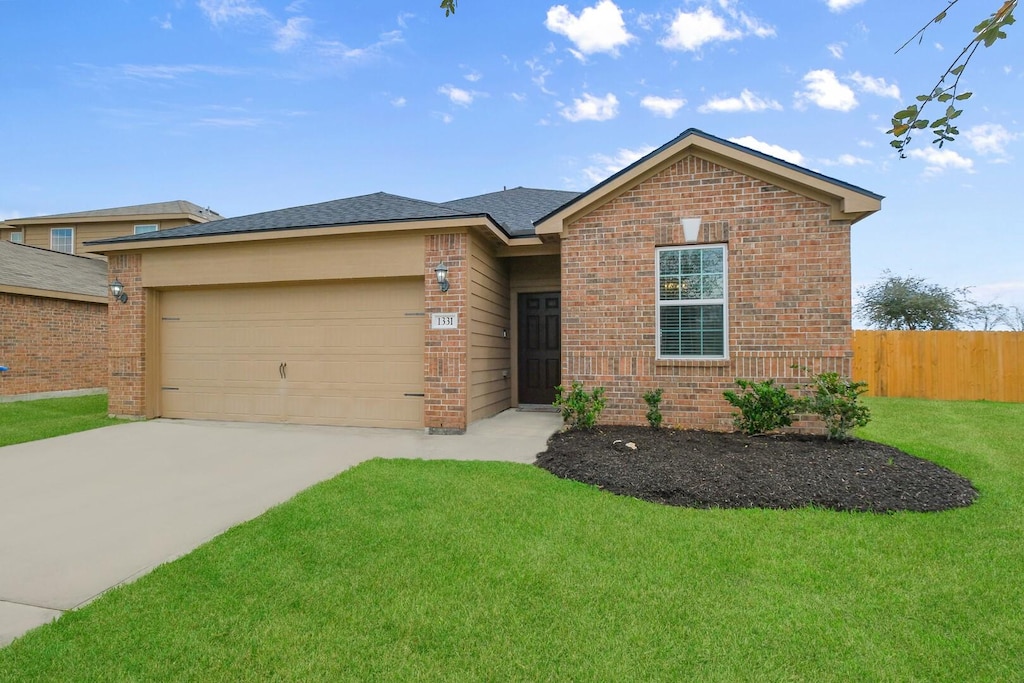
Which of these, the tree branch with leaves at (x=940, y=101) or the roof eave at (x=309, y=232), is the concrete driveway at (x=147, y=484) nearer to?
the roof eave at (x=309, y=232)

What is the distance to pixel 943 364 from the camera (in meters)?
12.5

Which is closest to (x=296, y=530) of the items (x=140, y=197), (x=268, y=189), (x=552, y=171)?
(x=268, y=189)

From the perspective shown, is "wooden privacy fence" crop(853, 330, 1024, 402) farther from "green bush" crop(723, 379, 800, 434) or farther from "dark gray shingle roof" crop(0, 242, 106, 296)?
"dark gray shingle roof" crop(0, 242, 106, 296)

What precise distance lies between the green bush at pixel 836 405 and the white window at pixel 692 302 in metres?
1.23

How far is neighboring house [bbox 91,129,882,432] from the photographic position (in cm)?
668

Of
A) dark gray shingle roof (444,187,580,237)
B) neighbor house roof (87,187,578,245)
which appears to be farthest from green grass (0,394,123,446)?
dark gray shingle roof (444,187,580,237)

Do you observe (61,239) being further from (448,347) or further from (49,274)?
(448,347)

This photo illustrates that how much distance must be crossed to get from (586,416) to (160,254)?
26.3 feet

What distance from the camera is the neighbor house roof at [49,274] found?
12445 mm

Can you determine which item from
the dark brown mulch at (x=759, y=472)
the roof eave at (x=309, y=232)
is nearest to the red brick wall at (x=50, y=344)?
the roof eave at (x=309, y=232)

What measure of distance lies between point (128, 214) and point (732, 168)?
924 inches

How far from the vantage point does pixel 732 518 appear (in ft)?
13.1

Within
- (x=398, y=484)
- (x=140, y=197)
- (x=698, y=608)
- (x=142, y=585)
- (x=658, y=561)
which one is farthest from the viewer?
(x=140, y=197)

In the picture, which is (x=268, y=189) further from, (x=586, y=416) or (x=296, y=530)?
(x=296, y=530)
